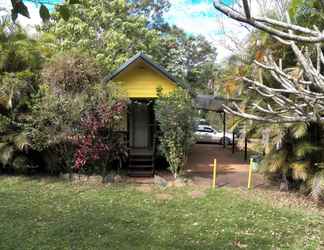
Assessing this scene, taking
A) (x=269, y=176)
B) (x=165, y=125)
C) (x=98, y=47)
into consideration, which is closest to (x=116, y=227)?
(x=165, y=125)

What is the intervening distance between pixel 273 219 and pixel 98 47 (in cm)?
1814

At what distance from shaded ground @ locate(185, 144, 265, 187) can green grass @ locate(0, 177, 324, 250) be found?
4.29ft

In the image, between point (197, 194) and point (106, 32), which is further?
point (106, 32)

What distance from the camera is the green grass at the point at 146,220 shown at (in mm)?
5906

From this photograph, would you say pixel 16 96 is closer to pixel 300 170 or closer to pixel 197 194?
Result: pixel 197 194

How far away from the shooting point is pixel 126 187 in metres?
10.1

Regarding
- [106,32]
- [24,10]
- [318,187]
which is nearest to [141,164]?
[318,187]

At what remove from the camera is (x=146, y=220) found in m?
7.10

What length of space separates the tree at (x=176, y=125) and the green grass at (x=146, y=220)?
1452 millimetres

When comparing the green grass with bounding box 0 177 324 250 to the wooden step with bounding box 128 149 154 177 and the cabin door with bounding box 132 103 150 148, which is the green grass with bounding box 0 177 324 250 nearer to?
the wooden step with bounding box 128 149 154 177

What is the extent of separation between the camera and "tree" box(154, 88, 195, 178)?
10789mm

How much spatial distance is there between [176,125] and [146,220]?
169 inches

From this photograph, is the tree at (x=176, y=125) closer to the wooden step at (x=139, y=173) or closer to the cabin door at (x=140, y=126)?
the wooden step at (x=139, y=173)

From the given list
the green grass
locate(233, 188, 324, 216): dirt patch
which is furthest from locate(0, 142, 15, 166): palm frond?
locate(233, 188, 324, 216): dirt patch
